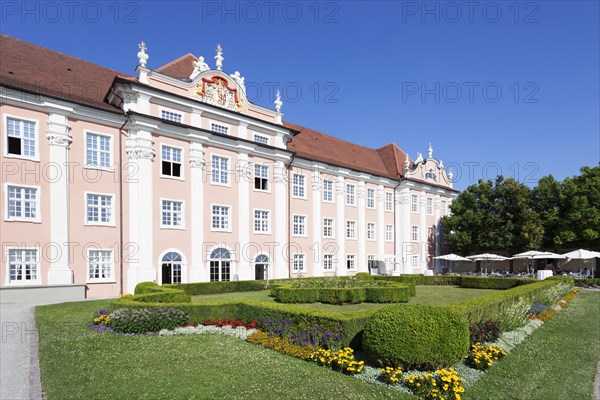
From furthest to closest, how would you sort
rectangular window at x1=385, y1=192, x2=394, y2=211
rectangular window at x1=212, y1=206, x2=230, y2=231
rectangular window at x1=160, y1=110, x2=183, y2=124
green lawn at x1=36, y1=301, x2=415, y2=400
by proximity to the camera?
rectangular window at x1=385, y1=192, x2=394, y2=211 → rectangular window at x1=212, y1=206, x2=230, y2=231 → rectangular window at x1=160, y1=110, x2=183, y2=124 → green lawn at x1=36, y1=301, x2=415, y2=400

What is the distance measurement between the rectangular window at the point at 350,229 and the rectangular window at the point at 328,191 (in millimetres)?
3359

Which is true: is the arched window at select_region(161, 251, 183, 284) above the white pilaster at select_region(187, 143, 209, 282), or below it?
below

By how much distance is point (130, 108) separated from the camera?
81.4 feet

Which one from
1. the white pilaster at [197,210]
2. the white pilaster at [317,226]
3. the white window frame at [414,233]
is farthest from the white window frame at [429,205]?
the white pilaster at [197,210]

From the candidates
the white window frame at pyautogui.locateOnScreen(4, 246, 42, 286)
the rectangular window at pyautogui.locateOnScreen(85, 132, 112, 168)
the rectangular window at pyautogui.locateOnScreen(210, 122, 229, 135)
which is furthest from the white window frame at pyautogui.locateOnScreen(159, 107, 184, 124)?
the white window frame at pyautogui.locateOnScreen(4, 246, 42, 286)

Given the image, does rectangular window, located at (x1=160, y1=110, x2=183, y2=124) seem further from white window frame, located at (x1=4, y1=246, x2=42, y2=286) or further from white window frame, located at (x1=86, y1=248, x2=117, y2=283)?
white window frame, located at (x1=4, y1=246, x2=42, y2=286)

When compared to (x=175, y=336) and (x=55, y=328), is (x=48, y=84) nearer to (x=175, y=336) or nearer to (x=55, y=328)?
(x=55, y=328)

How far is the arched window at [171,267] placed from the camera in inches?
1001

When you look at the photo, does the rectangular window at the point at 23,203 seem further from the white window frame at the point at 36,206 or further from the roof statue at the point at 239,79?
the roof statue at the point at 239,79

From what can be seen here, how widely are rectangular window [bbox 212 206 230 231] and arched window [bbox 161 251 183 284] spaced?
137 inches

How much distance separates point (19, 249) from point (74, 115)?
26.1 feet

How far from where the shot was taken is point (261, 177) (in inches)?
1249

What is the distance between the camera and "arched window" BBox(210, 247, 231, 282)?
1099 inches

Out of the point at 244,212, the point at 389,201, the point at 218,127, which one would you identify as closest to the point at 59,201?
the point at 218,127
